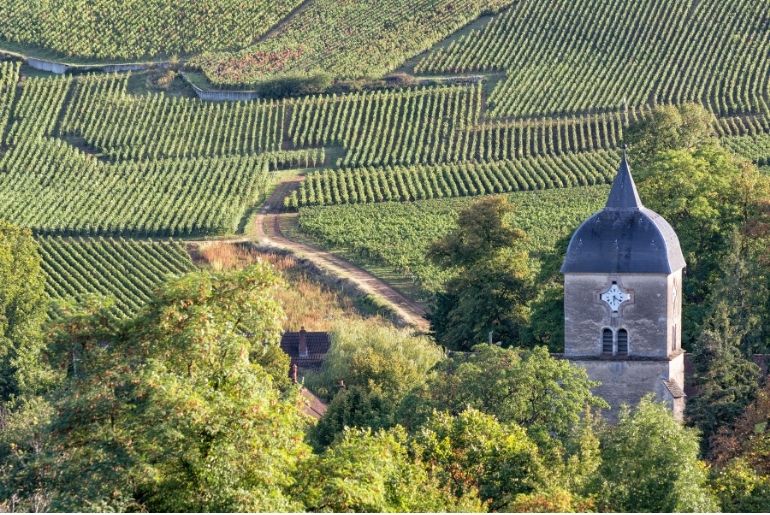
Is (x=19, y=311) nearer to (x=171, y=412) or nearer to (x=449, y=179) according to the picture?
(x=449, y=179)

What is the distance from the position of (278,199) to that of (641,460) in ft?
187

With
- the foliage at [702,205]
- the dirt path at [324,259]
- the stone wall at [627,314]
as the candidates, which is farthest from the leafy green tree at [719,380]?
the dirt path at [324,259]

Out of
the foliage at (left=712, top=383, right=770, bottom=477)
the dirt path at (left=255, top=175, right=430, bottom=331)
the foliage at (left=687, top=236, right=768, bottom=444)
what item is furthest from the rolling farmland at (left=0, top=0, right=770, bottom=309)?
the foliage at (left=712, top=383, right=770, bottom=477)

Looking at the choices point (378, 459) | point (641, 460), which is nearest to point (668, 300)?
point (641, 460)

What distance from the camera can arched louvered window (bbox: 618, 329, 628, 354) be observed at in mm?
49688

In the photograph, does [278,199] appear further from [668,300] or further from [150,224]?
[668,300]

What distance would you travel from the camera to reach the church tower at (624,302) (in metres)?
49.2

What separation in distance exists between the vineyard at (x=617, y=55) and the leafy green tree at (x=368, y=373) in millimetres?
42066

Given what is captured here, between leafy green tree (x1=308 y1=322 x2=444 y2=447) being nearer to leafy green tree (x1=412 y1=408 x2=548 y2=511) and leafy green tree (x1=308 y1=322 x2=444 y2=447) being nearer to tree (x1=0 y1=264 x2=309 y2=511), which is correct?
leafy green tree (x1=412 y1=408 x2=548 y2=511)

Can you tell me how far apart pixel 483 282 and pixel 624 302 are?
11.7m

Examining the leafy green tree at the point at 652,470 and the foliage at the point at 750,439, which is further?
the foliage at the point at 750,439

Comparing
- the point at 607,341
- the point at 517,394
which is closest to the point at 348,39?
the point at 607,341

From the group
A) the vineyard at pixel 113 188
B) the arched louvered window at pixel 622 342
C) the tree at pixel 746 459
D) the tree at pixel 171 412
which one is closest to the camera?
the tree at pixel 171 412

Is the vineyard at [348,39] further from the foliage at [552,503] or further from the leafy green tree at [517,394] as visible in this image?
the foliage at [552,503]
